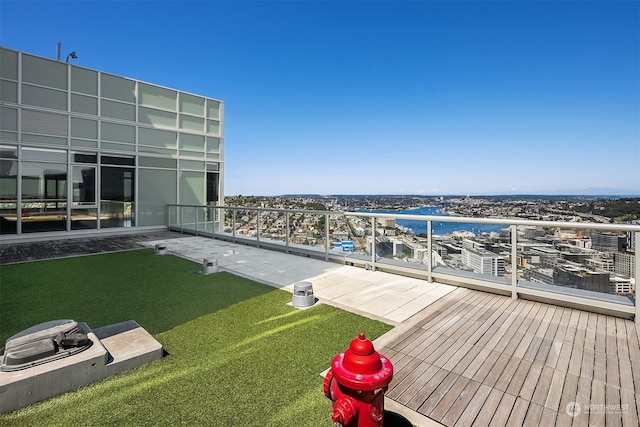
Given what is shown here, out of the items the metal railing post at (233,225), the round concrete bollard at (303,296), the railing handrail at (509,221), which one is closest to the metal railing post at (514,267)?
the railing handrail at (509,221)

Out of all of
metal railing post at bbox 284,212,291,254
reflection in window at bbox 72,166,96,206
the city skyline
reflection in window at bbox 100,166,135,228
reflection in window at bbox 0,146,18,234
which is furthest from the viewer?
reflection in window at bbox 100,166,135,228

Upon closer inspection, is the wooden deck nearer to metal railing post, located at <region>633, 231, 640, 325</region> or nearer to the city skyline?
metal railing post, located at <region>633, 231, 640, 325</region>

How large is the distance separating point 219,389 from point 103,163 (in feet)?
38.4

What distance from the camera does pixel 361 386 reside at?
1.40 m

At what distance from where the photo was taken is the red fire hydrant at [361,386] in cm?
143

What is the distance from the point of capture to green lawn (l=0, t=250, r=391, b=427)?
193 cm

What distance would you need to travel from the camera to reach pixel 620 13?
9062 millimetres

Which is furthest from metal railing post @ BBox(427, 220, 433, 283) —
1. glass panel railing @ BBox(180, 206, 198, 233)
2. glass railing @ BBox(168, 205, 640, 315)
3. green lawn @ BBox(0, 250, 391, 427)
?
glass panel railing @ BBox(180, 206, 198, 233)

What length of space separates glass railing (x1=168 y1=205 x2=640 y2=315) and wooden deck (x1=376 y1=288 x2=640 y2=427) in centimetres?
39

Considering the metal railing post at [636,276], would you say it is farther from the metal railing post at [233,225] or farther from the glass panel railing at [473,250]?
the metal railing post at [233,225]

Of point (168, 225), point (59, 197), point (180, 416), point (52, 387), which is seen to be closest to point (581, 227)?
point (180, 416)

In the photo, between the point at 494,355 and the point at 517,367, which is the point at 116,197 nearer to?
the point at 494,355

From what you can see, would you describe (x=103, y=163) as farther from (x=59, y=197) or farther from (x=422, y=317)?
(x=422, y=317)

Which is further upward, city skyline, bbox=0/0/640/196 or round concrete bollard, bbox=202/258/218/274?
city skyline, bbox=0/0/640/196
